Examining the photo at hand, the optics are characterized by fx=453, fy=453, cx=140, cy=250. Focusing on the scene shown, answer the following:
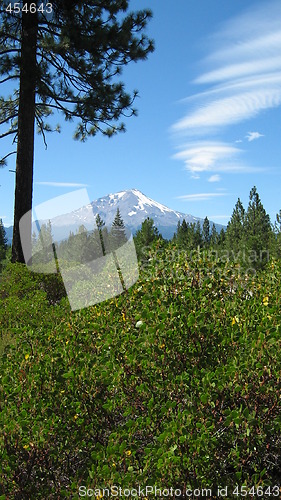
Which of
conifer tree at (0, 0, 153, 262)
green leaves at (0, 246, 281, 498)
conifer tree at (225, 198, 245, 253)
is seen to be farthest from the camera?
conifer tree at (225, 198, 245, 253)

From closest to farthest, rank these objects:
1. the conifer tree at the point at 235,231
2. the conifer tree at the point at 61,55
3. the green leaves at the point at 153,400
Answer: the green leaves at the point at 153,400
the conifer tree at the point at 61,55
the conifer tree at the point at 235,231

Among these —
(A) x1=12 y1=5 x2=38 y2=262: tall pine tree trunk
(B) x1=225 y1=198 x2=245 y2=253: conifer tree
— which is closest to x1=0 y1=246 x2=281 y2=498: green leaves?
(A) x1=12 y1=5 x2=38 y2=262: tall pine tree trunk

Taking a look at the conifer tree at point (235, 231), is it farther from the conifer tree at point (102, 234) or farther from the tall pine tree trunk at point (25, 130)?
the tall pine tree trunk at point (25, 130)

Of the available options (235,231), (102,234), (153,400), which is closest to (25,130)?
(153,400)

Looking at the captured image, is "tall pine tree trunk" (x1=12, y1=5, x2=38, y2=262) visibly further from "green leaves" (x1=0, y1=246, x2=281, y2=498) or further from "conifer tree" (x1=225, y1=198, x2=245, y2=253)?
"conifer tree" (x1=225, y1=198, x2=245, y2=253)

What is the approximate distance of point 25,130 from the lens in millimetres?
10633

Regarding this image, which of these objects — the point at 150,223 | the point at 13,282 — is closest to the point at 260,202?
the point at 150,223

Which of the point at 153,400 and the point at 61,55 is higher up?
the point at 61,55

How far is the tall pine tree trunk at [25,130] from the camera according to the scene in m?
10.5

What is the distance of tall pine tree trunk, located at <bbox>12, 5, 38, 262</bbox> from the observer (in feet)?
34.5

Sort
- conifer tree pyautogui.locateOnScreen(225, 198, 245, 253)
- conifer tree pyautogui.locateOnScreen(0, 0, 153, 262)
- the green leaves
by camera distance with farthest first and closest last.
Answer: conifer tree pyautogui.locateOnScreen(225, 198, 245, 253) → conifer tree pyautogui.locateOnScreen(0, 0, 153, 262) → the green leaves

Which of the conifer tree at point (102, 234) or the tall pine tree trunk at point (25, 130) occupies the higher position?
the tall pine tree trunk at point (25, 130)

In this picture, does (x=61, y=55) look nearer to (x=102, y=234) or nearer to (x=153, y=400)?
(x=153, y=400)

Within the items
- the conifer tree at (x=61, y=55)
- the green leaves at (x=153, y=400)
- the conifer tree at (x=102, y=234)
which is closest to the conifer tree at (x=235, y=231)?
the conifer tree at (x=102, y=234)
